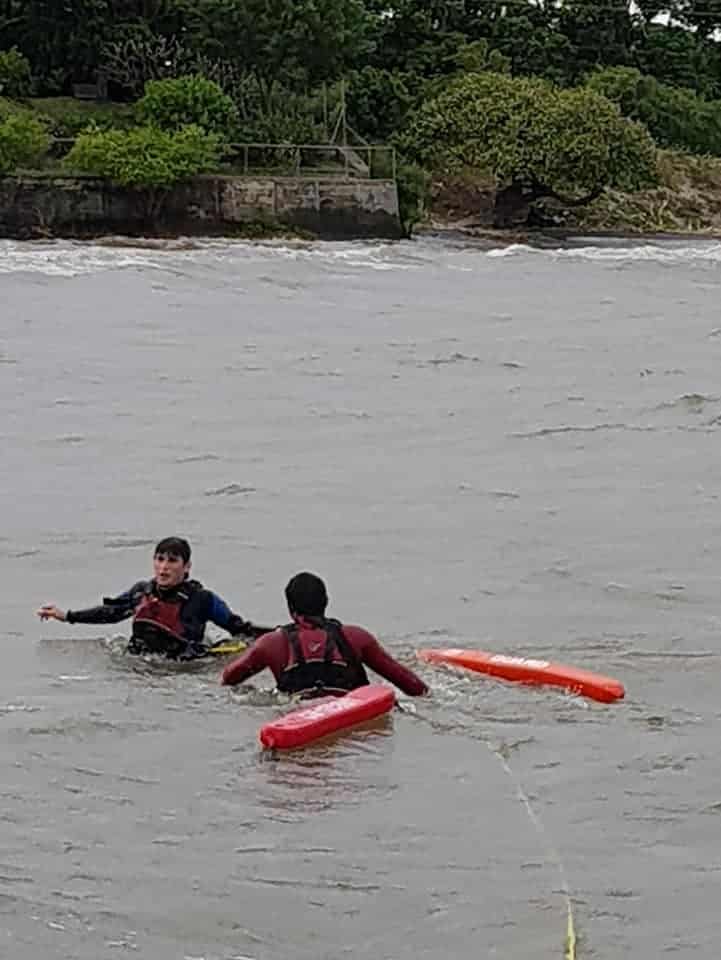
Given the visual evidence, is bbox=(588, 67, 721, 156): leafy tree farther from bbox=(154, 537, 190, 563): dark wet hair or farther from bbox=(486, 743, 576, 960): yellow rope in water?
bbox=(486, 743, 576, 960): yellow rope in water

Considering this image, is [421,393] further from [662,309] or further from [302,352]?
[662,309]

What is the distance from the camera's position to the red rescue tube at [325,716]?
912cm

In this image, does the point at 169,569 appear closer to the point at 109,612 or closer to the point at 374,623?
the point at 109,612

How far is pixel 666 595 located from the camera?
1304cm

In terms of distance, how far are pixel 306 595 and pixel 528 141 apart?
4483 centimetres

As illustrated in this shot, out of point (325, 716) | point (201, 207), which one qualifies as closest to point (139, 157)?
point (201, 207)

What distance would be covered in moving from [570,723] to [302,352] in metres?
16.3

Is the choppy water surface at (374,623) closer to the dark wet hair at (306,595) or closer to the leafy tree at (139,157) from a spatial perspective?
the dark wet hair at (306,595)

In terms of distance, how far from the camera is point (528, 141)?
5284 centimetres

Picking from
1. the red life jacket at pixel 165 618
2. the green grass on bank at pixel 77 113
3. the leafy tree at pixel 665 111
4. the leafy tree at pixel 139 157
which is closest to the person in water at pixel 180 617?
the red life jacket at pixel 165 618

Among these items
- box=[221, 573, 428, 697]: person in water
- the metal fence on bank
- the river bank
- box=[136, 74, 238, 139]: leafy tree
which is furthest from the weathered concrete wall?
box=[221, 573, 428, 697]: person in water

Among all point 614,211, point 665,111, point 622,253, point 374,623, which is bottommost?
point 374,623

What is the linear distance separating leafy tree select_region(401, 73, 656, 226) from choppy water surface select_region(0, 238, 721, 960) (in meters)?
24.1

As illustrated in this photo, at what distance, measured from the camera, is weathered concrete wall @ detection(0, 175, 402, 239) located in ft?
145
